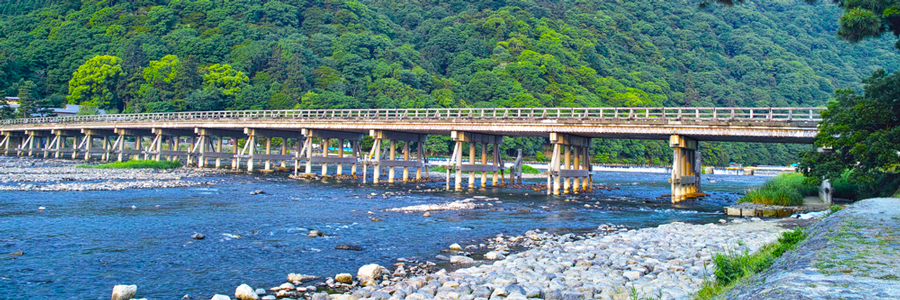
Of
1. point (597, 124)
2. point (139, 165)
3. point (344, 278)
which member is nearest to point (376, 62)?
point (139, 165)

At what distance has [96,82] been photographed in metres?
114

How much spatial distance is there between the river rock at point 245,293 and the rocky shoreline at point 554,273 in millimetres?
65

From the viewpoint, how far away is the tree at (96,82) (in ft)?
374

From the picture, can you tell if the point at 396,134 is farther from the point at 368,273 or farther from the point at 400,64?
the point at 400,64

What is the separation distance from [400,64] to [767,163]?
86.6 metres

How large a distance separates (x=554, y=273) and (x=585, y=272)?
2.23ft

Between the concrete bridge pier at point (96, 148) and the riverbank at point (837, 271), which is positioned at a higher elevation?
the concrete bridge pier at point (96, 148)

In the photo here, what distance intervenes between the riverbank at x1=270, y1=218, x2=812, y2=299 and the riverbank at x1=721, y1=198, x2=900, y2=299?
1915mm

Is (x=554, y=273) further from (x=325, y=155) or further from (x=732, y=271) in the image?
(x=325, y=155)

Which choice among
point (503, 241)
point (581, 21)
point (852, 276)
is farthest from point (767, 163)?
point (852, 276)

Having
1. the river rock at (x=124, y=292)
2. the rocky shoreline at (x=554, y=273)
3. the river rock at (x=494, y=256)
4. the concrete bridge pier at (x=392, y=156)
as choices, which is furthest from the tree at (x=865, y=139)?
the concrete bridge pier at (x=392, y=156)

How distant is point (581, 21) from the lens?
19425 centimetres

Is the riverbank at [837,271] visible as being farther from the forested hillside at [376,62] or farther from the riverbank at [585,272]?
the forested hillside at [376,62]

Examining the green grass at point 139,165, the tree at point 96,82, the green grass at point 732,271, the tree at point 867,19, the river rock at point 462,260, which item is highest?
the tree at point 96,82
